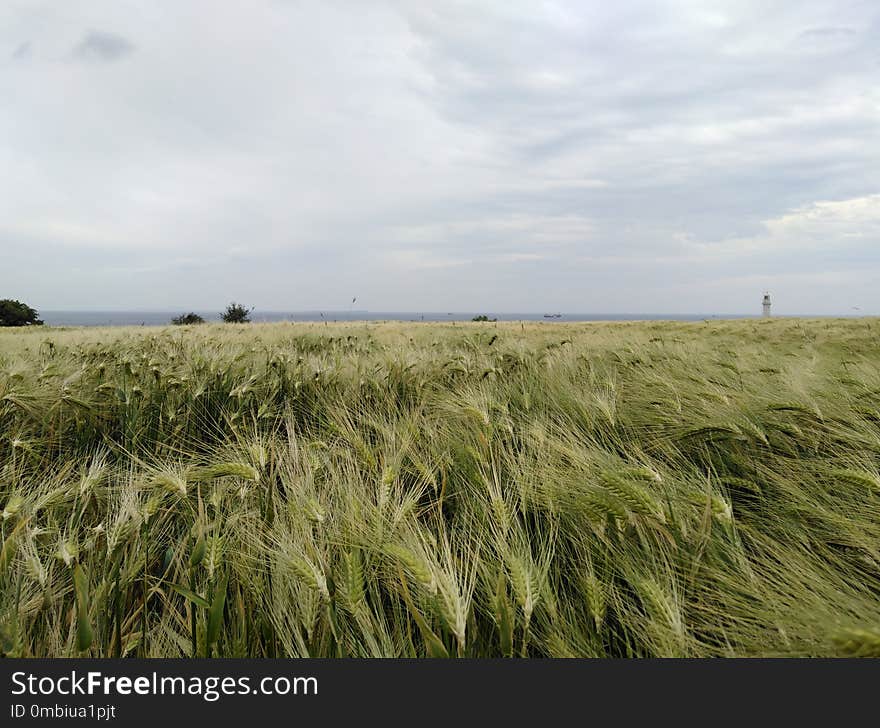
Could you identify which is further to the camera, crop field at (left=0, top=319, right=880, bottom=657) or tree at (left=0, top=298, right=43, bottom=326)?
tree at (left=0, top=298, right=43, bottom=326)

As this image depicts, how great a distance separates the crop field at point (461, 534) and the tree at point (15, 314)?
159ft

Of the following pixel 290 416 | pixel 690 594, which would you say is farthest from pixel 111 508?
pixel 690 594

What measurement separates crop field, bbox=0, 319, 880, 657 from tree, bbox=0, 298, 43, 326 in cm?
4843

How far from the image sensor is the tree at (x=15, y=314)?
38.3 metres

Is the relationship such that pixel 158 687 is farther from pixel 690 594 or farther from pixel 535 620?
pixel 690 594

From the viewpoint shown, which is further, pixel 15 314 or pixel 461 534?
pixel 15 314

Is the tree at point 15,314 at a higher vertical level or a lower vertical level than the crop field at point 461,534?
higher

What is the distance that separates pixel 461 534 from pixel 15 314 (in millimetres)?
53299

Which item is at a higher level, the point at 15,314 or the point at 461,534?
the point at 15,314

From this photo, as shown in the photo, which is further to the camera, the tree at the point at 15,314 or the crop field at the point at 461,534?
the tree at the point at 15,314

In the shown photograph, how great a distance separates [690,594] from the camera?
1.19 metres

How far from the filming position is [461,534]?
145cm

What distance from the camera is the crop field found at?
3.51 ft

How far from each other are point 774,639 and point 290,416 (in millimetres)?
2407
